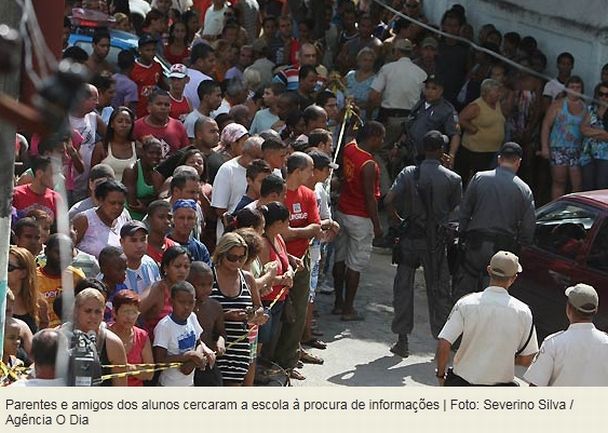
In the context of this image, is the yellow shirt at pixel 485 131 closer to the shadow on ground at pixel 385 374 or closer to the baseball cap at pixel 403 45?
the baseball cap at pixel 403 45

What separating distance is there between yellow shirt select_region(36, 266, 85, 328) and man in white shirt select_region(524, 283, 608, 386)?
2.90 metres

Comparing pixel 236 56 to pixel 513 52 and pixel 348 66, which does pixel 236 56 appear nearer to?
pixel 348 66

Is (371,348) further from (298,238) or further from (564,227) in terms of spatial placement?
(564,227)

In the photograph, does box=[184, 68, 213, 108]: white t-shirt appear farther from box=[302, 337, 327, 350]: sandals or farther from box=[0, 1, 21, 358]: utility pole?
box=[0, 1, 21, 358]: utility pole

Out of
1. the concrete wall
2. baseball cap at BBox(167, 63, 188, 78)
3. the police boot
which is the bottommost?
the police boot

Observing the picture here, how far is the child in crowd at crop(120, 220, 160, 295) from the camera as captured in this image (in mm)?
9461

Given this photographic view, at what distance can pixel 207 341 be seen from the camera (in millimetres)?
9398

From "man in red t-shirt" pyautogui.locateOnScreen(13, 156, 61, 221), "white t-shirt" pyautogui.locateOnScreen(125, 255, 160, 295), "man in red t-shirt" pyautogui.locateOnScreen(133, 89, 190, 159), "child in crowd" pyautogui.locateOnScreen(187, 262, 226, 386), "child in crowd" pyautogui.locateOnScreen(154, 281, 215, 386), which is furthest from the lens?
"man in red t-shirt" pyautogui.locateOnScreen(133, 89, 190, 159)

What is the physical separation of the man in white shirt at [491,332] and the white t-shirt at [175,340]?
5.11 ft

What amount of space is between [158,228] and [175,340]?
128 cm

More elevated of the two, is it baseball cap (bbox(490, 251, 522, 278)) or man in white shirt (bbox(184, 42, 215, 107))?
man in white shirt (bbox(184, 42, 215, 107))

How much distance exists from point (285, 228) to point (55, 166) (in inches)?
68.6

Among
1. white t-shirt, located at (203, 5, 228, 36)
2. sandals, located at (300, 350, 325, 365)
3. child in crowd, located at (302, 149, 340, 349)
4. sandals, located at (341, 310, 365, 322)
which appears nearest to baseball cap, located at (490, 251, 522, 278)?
child in crowd, located at (302, 149, 340, 349)

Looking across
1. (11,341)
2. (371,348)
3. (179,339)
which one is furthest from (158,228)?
(371,348)
